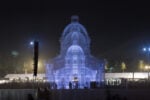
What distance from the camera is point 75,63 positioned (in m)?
76.1

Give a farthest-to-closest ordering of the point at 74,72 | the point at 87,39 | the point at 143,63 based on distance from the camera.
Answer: the point at 143,63 → the point at 87,39 → the point at 74,72

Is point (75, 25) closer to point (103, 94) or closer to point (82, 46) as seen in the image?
point (82, 46)

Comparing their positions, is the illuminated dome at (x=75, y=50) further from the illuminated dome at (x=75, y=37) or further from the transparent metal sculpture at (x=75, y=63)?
the illuminated dome at (x=75, y=37)

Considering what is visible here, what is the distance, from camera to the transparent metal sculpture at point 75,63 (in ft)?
247

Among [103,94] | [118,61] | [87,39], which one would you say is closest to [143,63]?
[118,61]

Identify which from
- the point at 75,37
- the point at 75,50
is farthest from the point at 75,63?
the point at 75,37

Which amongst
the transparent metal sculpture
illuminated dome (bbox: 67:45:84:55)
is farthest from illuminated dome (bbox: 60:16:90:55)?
illuminated dome (bbox: 67:45:84:55)

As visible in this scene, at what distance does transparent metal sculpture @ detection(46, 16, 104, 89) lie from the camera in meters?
75.4

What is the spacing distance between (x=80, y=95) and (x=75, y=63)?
3274cm

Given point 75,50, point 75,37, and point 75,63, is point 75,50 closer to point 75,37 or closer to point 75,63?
point 75,63

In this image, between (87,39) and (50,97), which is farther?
(87,39)

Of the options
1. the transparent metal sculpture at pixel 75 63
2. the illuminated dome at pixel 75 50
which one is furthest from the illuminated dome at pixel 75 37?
the illuminated dome at pixel 75 50

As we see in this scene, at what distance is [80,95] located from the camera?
4344 centimetres

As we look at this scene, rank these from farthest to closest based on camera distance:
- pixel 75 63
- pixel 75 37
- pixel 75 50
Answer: pixel 75 37
pixel 75 50
pixel 75 63
